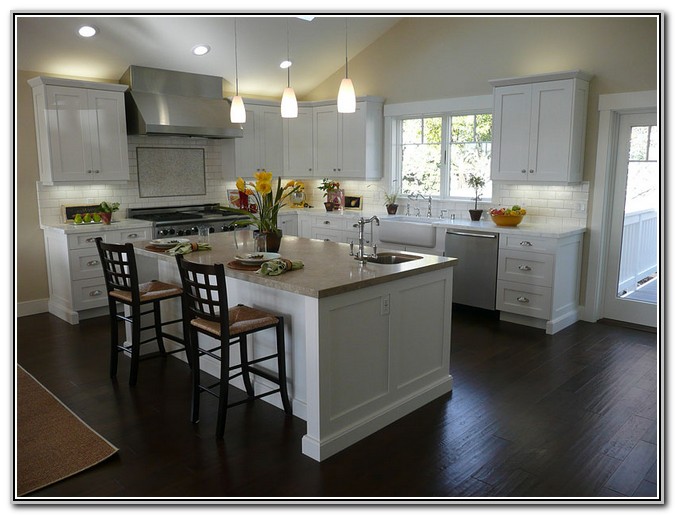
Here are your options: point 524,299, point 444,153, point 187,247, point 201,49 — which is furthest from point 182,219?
point 524,299

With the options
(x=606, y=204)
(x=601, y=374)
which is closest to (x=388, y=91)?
(x=606, y=204)

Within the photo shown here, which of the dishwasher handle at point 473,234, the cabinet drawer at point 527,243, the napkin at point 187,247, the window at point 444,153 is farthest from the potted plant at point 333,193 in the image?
the napkin at point 187,247

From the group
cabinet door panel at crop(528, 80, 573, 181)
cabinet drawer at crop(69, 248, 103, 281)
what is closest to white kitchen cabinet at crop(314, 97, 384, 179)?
cabinet door panel at crop(528, 80, 573, 181)

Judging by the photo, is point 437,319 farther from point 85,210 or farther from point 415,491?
point 85,210

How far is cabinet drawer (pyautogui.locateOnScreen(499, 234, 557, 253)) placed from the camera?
17.5 ft

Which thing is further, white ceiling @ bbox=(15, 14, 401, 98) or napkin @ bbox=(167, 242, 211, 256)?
white ceiling @ bbox=(15, 14, 401, 98)

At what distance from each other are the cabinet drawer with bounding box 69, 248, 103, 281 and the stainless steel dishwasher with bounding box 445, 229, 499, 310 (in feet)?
12.3

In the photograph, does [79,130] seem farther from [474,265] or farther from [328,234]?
[474,265]

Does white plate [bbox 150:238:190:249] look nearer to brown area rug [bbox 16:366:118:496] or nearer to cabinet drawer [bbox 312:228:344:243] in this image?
brown area rug [bbox 16:366:118:496]

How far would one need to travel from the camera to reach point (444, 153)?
276 inches

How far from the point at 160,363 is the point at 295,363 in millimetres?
1532

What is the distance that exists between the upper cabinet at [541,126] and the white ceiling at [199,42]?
216 centimetres

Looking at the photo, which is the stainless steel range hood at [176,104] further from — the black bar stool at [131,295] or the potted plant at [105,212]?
the black bar stool at [131,295]

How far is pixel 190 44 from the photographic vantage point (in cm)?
634
